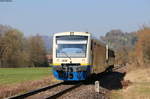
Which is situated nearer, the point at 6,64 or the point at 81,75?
the point at 81,75

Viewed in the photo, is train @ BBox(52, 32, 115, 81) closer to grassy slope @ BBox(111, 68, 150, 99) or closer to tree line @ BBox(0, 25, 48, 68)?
grassy slope @ BBox(111, 68, 150, 99)

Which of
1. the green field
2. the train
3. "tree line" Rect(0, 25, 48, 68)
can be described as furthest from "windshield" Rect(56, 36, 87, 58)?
"tree line" Rect(0, 25, 48, 68)

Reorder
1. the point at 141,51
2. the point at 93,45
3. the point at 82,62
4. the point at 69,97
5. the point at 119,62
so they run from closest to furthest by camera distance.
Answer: the point at 69,97, the point at 82,62, the point at 93,45, the point at 141,51, the point at 119,62

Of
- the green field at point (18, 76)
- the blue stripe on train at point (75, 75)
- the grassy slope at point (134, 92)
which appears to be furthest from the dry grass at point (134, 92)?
the green field at point (18, 76)

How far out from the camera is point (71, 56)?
20125 mm

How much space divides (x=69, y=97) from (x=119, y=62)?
326ft

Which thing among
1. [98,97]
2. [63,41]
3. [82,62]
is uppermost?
[63,41]

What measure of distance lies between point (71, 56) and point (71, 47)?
59 centimetres

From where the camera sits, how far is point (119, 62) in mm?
112688

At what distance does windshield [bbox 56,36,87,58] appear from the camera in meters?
20.2

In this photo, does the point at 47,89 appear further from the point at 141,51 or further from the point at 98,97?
the point at 141,51

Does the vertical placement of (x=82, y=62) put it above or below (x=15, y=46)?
below

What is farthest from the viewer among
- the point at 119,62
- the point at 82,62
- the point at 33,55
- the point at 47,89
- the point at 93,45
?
the point at 119,62

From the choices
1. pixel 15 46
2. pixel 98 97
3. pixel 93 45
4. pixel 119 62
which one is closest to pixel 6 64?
pixel 15 46
